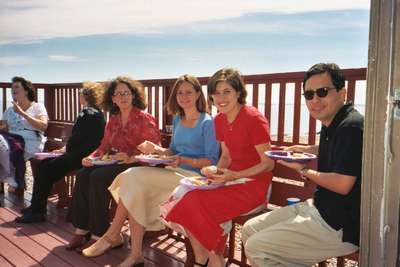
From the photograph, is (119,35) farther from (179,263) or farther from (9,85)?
(179,263)

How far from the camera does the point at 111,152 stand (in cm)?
356

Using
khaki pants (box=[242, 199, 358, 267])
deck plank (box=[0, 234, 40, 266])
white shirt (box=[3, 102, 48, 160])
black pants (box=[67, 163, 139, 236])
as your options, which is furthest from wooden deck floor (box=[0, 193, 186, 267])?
khaki pants (box=[242, 199, 358, 267])

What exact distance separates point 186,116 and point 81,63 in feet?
62.7

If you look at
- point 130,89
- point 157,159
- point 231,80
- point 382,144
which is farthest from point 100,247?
point 382,144

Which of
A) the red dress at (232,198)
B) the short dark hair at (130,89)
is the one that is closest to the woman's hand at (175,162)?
the red dress at (232,198)

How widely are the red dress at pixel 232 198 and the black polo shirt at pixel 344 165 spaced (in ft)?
1.69

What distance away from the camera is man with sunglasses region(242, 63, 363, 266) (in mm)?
1800

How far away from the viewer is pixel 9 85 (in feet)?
19.4

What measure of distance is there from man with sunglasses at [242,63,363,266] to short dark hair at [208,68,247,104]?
2.27 feet

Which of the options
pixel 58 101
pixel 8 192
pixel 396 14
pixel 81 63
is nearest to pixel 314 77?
pixel 396 14

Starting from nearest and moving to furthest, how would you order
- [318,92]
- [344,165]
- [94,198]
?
[344,165] → [318,92] → [94,198]

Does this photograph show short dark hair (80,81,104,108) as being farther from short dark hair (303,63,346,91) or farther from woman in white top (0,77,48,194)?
short dark hair (303,63,346,91)

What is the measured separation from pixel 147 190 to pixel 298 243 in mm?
1278

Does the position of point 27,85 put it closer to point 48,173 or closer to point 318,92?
point 48,173
